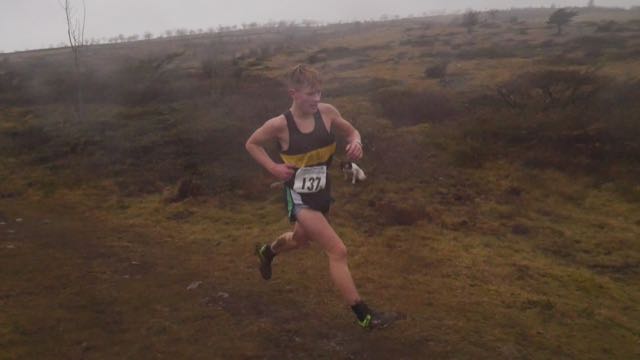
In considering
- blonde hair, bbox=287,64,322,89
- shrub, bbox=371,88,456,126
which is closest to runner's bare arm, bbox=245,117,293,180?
blonde hair, bbox=287,64,322,89

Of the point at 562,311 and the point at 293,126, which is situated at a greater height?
the point at 293,126

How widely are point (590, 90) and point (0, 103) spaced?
22888mm

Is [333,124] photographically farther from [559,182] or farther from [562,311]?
[559,182]

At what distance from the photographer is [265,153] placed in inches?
187

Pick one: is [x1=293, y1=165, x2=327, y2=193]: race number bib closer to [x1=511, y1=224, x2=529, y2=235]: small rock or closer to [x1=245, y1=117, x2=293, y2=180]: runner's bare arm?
[x1=245, y1=117, x2=293, y2=180]: runner's bare arm

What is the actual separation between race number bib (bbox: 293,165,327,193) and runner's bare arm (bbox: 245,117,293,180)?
198 mm

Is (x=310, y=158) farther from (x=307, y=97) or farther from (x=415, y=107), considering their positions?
(x=415, y=107)

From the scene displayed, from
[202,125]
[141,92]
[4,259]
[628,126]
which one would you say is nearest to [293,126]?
[4,259]

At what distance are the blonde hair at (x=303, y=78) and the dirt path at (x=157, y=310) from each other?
2.28m

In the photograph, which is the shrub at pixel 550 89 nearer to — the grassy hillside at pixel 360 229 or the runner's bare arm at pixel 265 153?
the grassy hillside at pixel 360 229

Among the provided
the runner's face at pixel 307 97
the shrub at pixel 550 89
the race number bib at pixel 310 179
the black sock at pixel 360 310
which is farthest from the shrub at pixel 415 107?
the black sock at pixel 360 310

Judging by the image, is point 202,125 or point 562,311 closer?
point 562,311

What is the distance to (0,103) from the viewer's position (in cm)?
2378

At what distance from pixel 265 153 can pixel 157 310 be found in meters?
2.22
